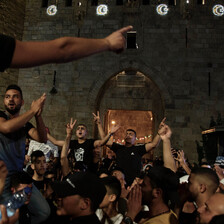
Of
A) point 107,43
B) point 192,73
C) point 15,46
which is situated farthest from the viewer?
point 192,73

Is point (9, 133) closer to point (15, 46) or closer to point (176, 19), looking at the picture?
point (15, 46)

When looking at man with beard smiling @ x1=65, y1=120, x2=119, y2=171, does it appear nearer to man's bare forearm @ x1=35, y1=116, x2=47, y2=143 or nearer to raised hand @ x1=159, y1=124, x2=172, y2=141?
raised hand @ x1=159, y1=124, x2=172, y2=141

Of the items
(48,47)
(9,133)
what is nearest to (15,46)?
(48,47)

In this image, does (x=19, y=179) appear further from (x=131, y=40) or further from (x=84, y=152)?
(x=131, y=40)

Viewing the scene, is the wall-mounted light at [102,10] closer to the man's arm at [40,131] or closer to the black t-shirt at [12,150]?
the man's arm at [40,131]

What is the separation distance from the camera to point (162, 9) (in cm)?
1338

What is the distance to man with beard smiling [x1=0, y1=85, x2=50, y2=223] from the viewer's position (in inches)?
91.8

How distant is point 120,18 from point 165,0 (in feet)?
8.64

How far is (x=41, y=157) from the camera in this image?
14.0ft

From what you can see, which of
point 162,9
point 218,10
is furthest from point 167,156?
point 218,10

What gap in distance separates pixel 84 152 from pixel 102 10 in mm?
10922

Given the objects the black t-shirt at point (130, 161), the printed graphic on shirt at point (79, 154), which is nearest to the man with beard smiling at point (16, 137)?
the printed graphic on shirt at point (79, 154)

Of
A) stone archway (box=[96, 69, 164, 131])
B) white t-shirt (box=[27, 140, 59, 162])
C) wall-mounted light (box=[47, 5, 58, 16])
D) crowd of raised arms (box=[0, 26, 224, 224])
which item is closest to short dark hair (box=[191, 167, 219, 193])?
crowd of raised arms (box=[0, 26, 224, 224])

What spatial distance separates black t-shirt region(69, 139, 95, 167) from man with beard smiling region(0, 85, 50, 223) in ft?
7.15
